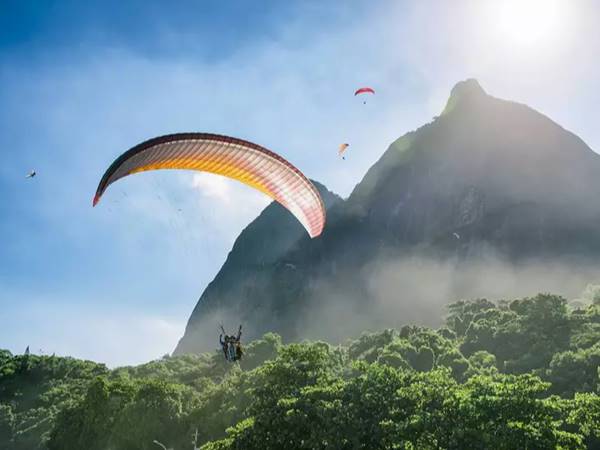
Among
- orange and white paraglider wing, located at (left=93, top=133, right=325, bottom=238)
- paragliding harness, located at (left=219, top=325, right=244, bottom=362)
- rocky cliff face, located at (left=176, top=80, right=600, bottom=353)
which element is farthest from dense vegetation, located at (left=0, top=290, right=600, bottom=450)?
rocky cliff face, located at (left=176, top=80, right=600, bottom=353)

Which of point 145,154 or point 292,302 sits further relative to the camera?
point 292,302

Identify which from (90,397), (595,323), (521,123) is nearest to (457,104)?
(521,123)

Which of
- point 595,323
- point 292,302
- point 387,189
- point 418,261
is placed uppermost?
point 387,189

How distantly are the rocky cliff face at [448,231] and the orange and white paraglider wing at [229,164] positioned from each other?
338 feet

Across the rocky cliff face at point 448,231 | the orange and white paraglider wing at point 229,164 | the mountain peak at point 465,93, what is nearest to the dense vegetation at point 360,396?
the orange and white paraglider wing at point 229,164

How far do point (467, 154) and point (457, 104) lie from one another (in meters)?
22.7

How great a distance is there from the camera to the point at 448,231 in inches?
5133

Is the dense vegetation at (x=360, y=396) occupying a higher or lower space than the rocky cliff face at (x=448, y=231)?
lower

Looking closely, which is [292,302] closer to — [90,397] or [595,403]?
[90,397]

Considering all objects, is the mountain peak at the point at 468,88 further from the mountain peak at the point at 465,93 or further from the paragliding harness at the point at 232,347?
the paragliding harness at the point at 232,347

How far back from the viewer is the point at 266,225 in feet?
641

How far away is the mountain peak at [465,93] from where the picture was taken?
496ft

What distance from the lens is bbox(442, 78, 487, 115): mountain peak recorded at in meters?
151

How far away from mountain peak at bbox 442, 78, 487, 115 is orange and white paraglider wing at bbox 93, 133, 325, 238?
148 m
